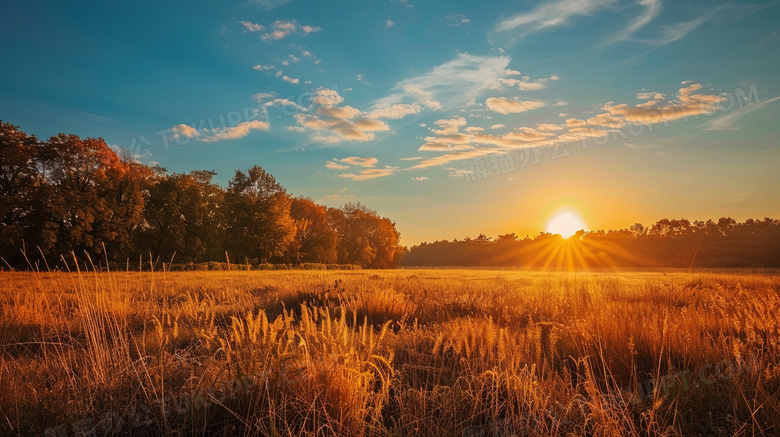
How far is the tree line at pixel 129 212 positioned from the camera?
27.9 m

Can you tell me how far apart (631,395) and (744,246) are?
60207 mm

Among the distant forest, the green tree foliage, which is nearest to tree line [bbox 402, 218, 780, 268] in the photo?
the distant forest

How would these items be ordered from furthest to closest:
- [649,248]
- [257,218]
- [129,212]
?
[649,248] → [257,218] → [129,212]

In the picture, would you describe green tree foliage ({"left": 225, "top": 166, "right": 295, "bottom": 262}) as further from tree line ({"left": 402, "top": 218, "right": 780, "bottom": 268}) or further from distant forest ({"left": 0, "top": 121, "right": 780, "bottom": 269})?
tree line ({"left": 402, "top": 218, "right": 780, "bottom": 268})

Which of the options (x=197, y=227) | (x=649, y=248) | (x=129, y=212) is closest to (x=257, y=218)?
(x=197, y=227)

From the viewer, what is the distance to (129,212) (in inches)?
1281

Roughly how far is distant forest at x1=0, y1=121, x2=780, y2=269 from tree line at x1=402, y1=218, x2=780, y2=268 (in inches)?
7.3

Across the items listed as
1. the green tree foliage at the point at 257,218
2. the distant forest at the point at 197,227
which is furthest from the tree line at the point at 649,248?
the green tree foliage at the point at 257,218

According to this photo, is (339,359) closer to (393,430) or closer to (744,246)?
(393,430)

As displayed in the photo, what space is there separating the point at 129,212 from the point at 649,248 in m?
68.1

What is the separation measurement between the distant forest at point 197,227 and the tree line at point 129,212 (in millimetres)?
94

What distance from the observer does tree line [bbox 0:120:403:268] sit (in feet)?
91.5

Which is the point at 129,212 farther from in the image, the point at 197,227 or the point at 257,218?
the point at 257,218

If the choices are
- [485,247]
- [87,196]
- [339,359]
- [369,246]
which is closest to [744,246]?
[485,247]
